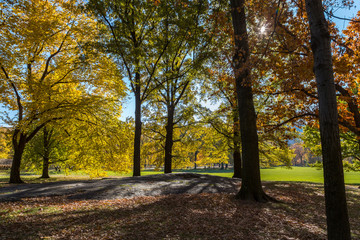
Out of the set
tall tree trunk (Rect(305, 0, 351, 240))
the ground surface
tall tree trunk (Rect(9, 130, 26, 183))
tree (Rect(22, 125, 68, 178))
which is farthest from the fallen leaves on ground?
tree (Rect(22, 125, 68, 178))

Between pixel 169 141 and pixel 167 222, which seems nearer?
pixel 167 222

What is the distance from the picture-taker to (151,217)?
201 inches

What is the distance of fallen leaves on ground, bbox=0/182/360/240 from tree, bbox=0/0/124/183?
670 cm

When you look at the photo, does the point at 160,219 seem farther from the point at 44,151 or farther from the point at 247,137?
the point at 44,151

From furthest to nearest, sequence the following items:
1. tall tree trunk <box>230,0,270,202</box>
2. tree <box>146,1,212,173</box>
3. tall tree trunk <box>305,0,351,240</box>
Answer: tree <box>146,1,212,173</box> → tall tree trunk <box>230,0,270,202</box> → tall tree trunk <box>305,0,351,240</box>

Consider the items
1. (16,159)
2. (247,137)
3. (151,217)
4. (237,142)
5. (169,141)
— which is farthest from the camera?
(169,141)

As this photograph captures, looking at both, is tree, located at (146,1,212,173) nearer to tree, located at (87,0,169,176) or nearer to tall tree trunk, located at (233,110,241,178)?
tree, located at (87,0,169,176)

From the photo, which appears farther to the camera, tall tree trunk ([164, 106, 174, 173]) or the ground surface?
tall tree trunk ([164, 106, 174, 173])

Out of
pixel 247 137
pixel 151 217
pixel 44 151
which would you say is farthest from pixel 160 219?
pixel 44 151

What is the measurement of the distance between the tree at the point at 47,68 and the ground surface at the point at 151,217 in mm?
5814

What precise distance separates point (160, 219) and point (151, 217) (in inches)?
10.1

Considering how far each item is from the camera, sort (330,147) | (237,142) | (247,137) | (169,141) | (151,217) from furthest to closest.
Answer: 1. (169,141)
2. (237,142)
3. (247,137)
4. (151,217)
5. (330,147)

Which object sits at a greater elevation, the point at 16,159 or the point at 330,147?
the point at 330,147

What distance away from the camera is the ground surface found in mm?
4137
